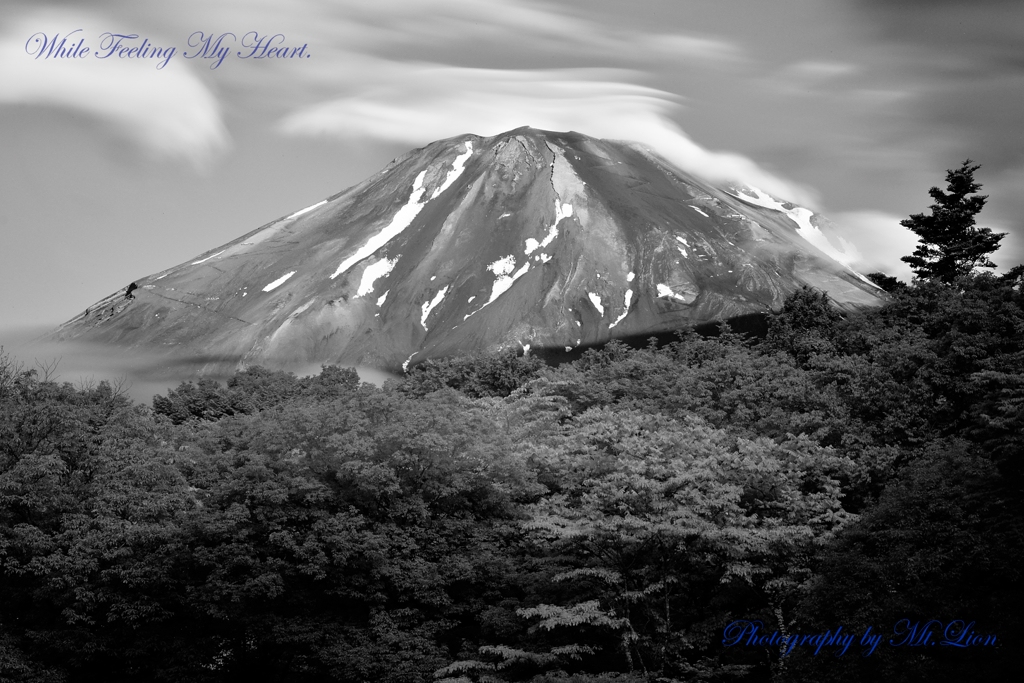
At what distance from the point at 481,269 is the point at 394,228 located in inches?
767

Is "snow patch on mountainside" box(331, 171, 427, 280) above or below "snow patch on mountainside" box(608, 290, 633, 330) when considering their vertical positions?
above

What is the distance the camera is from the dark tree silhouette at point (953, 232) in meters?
65.8

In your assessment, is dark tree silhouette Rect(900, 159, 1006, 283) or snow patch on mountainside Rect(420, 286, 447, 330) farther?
snow patch on mountainside Rect(420, 286, 447, 330)

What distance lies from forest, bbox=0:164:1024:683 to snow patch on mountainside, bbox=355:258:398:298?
4406 inches

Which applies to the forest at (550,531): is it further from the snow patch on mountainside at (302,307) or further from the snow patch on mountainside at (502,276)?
the snow patch on mountainside at (302,307)

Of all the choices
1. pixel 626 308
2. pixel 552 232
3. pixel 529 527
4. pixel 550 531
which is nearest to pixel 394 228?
pixel 552 232

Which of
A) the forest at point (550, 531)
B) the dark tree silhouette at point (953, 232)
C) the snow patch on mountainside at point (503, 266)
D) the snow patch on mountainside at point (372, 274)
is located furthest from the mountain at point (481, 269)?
the forest at point (550, 531)

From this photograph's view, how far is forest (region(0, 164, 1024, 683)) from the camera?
22.6m

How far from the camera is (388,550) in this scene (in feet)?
101

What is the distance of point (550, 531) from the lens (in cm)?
2619

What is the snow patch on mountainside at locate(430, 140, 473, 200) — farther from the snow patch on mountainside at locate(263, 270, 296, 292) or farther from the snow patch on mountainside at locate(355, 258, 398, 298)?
the snow patch on mountainside at locate(263, 270, 296, 292)

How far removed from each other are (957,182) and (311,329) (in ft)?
324

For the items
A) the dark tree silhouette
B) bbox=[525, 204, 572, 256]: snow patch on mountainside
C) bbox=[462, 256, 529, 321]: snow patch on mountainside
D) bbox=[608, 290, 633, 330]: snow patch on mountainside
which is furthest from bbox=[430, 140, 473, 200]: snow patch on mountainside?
the dark tree silhouette

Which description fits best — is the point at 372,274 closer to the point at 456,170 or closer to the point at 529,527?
the point at 456,170
